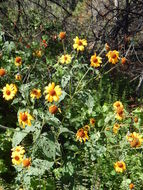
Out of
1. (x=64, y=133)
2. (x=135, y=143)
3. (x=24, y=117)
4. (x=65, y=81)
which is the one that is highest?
(x=65, y=81)

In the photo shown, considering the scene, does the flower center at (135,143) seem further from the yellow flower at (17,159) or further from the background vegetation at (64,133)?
the yellow flower at (17,159)

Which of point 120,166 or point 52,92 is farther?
point 120,166

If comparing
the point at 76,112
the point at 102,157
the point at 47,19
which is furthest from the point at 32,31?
the point at 102,157

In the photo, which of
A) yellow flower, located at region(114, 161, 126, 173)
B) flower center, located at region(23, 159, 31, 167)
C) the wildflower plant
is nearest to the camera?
flower center, located at region(23, 159, 31, 167)

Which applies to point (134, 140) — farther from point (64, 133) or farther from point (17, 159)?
point (17, 159)

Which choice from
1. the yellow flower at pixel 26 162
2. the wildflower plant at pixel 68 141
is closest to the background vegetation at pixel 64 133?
the wildflower plant at pixel 68 141

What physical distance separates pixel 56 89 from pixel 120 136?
113 cm

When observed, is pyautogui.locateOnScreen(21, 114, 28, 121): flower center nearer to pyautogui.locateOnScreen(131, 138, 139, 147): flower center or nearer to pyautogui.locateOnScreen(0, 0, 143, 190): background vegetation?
pyautogui.locateOnScreen(0, 0, 143, 190): background vegetation

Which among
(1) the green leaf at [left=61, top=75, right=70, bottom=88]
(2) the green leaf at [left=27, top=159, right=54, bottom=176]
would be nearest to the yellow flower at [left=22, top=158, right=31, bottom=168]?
(2) the green leaf at [left=27, top=159, right=54, bottom=176]

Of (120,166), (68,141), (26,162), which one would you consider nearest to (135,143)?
(120,166)

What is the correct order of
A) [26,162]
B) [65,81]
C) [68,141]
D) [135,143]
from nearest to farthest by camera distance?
[26,162]
[135,143]
[65,81]
[68,141]

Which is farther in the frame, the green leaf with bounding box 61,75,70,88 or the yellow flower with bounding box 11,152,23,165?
the green leaf with bounding box 61,75,70,88

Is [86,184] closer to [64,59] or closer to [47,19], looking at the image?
[64,59]

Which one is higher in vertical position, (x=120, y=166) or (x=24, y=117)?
(x=24, y=117)
